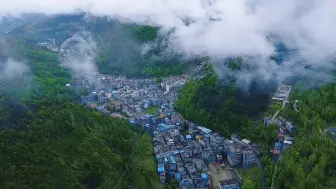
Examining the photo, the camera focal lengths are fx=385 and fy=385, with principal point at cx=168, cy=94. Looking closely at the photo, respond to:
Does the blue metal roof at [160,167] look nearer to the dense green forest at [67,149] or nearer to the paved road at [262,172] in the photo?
the dense green forest at [67,149]

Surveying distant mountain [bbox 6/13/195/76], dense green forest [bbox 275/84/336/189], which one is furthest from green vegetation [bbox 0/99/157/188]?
distant mountain [bbox 6/13/195/76]

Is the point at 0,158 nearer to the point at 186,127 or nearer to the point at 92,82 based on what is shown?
the point at 186,127

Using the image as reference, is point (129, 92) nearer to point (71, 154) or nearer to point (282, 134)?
point (282, 134)

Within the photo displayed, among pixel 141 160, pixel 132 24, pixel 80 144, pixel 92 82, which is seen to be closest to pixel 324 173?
pixel 141 160

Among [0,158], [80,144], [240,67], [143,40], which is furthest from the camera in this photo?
[143,40]

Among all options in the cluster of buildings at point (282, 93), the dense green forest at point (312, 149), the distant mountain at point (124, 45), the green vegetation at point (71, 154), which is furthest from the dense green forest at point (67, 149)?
the distant mountain at point (124, 45)

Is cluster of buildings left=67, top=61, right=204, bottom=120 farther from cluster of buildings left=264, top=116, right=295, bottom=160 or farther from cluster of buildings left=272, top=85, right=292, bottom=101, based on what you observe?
cluster of buildings left=264, top=116, right=295, bottom=160
